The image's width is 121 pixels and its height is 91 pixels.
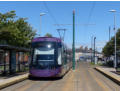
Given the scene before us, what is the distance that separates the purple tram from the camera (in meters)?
18.7

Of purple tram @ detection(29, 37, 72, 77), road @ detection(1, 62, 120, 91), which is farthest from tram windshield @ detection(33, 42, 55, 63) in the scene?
road @ detection(1, 62, 120, 91)

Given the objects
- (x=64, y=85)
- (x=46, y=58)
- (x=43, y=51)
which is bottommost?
(x=64, y=85)

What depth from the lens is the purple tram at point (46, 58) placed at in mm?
18719

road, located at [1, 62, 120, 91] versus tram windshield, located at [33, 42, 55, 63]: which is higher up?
tram windshield, located at [33, 42, 55, 63]

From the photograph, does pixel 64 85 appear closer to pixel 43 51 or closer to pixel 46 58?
pixel 46 58

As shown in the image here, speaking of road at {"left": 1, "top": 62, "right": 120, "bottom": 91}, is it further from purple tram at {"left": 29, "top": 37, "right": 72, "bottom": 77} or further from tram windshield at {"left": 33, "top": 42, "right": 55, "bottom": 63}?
tram windshield at {"left": 33, "top": 42, "right": 55, "bottom": 63}

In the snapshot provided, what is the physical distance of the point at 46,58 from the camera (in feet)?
62.4

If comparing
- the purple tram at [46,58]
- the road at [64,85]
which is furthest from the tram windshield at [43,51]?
the road at [64,85]

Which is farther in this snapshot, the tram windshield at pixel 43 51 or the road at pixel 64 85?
the tram windshield at pixel 43 51

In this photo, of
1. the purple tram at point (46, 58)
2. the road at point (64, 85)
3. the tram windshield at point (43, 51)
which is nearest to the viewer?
the road at point (64, 85)

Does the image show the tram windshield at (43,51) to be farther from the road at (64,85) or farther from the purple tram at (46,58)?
the road at (64,85)

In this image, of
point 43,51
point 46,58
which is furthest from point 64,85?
point 43,51

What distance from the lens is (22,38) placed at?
21.2 metres

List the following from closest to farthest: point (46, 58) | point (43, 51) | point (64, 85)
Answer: point (64, 85)
point (46, 58)
point (43, 51)
